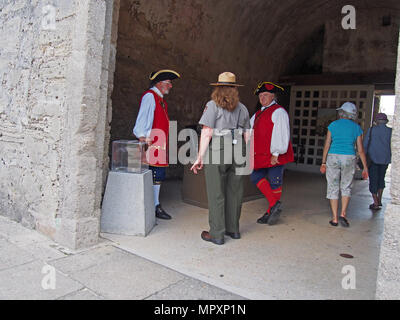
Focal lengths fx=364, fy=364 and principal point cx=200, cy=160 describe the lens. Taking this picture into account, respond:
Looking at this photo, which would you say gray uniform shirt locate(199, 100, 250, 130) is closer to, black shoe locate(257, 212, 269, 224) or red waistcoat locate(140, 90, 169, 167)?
red waistcoat locate(140, 90, 169, 167)

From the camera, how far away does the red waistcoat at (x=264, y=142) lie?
4691 millimetres

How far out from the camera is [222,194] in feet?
12.7

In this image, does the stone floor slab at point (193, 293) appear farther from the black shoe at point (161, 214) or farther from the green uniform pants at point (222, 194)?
the black shoe at point (161, 214)

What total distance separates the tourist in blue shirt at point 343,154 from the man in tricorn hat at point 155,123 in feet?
7.08

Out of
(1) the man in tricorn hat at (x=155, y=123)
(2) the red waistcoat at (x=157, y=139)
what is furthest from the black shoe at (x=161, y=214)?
(2) the red waistcoat at (x=157, y=139)

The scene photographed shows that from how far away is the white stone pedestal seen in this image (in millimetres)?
3975

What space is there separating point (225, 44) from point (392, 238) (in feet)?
23.5

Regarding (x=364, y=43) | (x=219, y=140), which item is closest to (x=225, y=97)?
(x=219, y=140)

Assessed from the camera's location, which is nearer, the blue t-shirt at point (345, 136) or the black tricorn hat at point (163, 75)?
the black tricorn hat at point (163, 75)

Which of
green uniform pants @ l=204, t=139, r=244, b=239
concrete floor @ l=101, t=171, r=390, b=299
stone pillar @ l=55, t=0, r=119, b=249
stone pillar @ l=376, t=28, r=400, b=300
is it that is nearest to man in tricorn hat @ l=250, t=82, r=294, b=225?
concrete floor @ l=101, t=171, r=390, b=299

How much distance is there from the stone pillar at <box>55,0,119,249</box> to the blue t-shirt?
2.91 meters
